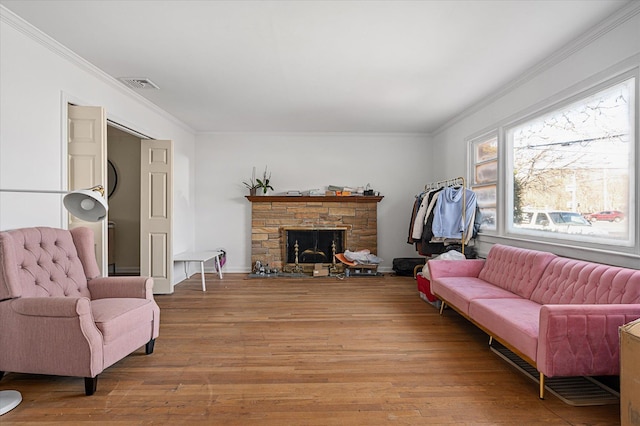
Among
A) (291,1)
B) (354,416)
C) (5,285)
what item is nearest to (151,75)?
(291,1)

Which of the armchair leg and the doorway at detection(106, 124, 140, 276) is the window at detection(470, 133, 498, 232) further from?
the doorway at detection(106, 124, 140, 276)

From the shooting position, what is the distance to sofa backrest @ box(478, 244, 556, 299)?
10.2 feet

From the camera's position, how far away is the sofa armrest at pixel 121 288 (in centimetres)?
279

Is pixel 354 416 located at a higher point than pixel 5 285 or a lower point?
lower

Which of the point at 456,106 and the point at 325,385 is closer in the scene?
the point at 325,385

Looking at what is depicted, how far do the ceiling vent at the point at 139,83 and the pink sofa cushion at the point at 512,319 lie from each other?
399cm

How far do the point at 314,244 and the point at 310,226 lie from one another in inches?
14.3

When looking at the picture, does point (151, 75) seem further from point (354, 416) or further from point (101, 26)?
point (354, 416)

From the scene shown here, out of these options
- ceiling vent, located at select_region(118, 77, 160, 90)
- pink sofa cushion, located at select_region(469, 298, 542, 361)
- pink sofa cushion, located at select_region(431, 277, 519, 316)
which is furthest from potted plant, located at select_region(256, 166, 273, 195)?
pink sofa cushion, located at select_region(469, 298, 542, 361)

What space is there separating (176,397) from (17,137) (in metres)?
2.24

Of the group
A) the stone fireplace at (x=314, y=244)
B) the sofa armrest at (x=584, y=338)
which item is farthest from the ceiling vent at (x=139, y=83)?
the sofa armrest at (x=584, y=338)

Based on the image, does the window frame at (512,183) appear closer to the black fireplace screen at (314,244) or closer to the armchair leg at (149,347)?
the black fireplace screen at (314,244)

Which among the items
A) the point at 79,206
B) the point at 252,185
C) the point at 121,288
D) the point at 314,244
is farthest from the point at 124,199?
the point at 79,206

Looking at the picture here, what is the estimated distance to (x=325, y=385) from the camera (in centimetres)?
231
